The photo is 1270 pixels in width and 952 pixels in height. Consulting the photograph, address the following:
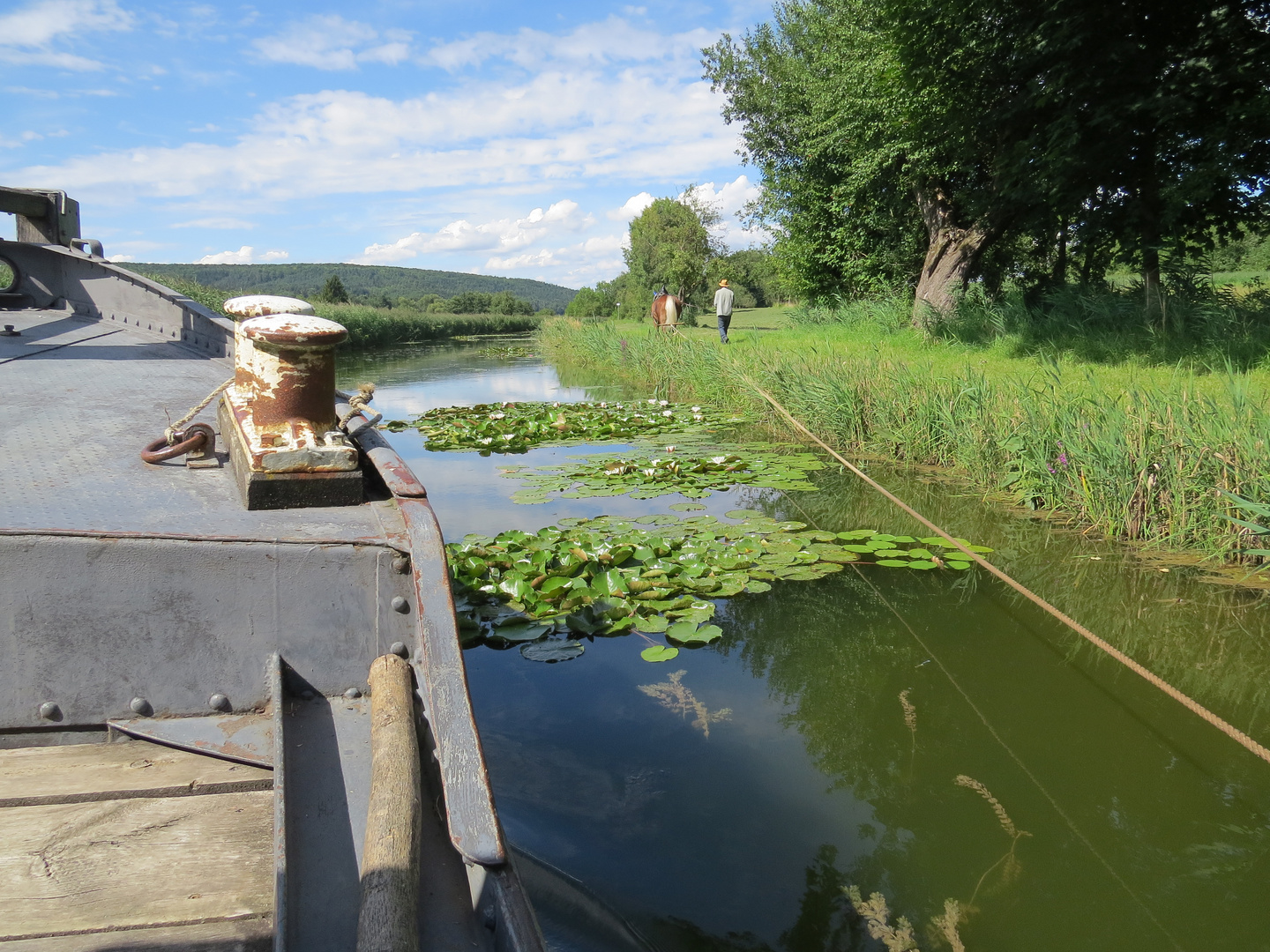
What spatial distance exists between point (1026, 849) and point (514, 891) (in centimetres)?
200

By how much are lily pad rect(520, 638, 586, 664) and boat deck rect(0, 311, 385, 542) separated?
1751mm

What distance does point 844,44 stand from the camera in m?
16.6

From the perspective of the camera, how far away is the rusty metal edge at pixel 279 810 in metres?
1.13

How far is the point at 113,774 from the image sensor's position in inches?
59.6

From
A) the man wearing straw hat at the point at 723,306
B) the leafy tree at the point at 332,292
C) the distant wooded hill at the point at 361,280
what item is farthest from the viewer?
the distant wooded hill at the point at 361,280

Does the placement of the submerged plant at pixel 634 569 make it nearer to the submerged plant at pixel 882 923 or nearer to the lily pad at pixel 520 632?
the lily pad at pixel 520 632

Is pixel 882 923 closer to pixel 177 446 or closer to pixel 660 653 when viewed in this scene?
pixel 660 653

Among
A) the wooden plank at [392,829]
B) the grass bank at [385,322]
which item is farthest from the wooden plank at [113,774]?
the grass bank at [385,322]

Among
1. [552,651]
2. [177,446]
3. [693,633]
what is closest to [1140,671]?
[693,633]

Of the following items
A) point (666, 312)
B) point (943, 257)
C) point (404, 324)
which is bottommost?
point (666, 312)

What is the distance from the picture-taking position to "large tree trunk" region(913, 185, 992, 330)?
47.7 ft

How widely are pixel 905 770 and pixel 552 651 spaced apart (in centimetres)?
171

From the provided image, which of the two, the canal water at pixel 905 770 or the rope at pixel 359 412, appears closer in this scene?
the canal water at pixel 905 770

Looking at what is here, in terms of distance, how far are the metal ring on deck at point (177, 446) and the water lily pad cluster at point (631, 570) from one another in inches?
70.8
